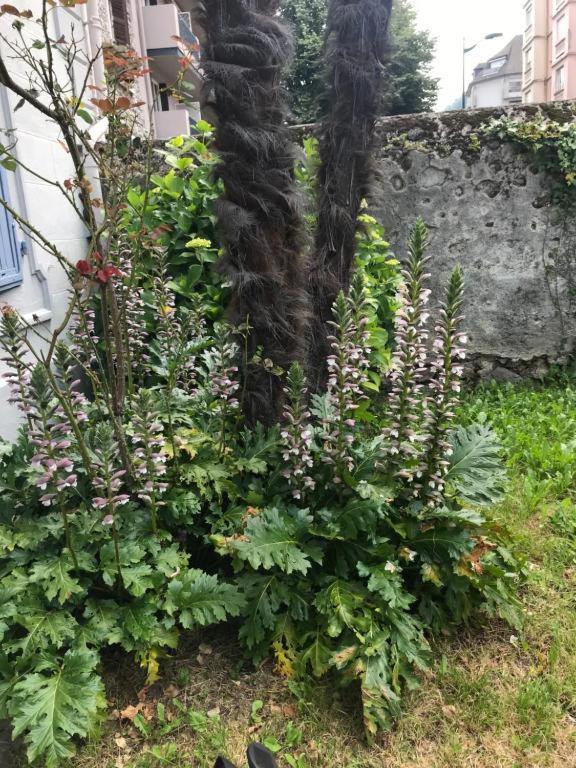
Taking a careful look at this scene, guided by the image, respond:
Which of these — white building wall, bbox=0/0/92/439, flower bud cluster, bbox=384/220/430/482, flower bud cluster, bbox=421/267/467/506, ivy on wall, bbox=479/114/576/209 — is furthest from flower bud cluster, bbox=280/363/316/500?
ivy on wall, bbox=479/114/576/209

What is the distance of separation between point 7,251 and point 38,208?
0.66 metres

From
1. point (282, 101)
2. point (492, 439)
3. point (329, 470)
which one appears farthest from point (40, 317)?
point (492, 439)

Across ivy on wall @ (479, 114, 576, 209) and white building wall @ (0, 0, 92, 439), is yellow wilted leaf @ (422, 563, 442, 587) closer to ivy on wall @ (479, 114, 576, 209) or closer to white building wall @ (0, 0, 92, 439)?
white building wall @ (0, 0, 92, 439)

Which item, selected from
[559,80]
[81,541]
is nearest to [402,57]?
[81,541]

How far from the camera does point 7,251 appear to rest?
3.62m

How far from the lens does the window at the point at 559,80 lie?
32281 mm

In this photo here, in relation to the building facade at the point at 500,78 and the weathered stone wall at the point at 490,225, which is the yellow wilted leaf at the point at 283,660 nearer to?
the weathered stone wall at the point at 490,225

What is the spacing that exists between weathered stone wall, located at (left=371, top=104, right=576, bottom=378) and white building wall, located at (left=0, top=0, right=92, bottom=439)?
9.19 ft

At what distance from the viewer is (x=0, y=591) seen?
2.28 metres

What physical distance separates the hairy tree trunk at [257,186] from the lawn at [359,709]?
1482mm

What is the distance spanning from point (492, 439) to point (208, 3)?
2793 mm

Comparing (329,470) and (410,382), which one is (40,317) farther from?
(410,382)

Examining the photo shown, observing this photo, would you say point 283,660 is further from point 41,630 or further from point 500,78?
point 500,78

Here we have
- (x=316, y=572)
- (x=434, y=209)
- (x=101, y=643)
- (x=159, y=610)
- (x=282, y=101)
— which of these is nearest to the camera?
(x=101, y=643)
